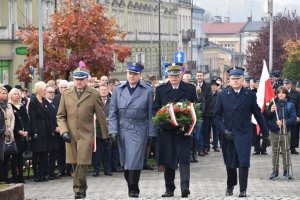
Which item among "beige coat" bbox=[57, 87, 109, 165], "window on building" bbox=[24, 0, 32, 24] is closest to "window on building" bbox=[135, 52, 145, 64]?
"window on building" bbox=[24, 0, 32, 24]

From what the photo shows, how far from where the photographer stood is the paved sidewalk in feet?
57.5

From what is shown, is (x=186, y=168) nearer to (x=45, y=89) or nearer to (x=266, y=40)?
(x=45, y=89)

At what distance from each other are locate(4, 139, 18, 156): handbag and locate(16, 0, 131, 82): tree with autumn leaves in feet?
53.0

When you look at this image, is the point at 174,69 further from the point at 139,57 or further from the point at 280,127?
the point at 139,57

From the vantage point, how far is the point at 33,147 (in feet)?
68.2

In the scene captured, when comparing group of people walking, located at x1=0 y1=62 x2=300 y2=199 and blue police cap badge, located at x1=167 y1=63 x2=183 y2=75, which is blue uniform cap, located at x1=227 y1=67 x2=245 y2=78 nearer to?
group of people walking, located at x1=0 y1=62 x2=300 y2=199

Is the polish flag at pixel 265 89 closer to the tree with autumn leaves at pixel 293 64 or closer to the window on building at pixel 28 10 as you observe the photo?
the window on building at pixel 28 10

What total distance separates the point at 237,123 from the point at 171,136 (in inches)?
40.3

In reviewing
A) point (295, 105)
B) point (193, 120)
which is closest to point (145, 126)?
point (193, 120)

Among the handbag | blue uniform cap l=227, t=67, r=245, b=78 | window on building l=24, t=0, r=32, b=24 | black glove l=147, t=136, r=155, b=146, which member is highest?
window on building l=24, t=0, r=32, b=24

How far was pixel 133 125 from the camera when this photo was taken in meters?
16.0

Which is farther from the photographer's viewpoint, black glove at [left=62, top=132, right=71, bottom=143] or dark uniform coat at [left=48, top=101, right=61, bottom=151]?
dark uniform coat at [left=48, top=101, right=61, bottom=151]

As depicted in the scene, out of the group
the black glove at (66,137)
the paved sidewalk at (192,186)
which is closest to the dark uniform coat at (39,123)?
the paved sidewalk at (192,186)

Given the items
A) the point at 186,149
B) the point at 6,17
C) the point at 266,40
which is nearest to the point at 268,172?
the point at 186,149
